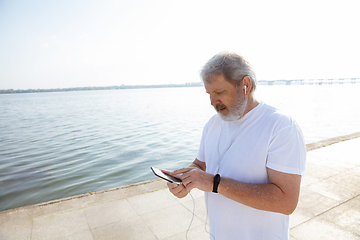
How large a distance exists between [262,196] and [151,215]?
8.84ft

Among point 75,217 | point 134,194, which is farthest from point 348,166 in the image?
point 75,217

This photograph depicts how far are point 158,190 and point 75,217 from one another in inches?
58.9

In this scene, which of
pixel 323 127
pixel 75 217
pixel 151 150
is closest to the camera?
pixel 75 217

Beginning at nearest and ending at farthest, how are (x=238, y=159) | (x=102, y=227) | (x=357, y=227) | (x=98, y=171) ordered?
(x=238, y=159) < (x=357, y=227) < (x=102, y=227) < (x=98, y=171)

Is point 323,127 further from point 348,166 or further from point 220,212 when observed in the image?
point 220,212

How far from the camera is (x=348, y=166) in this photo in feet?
17.5

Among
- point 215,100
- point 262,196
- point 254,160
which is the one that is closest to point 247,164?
point 254,160

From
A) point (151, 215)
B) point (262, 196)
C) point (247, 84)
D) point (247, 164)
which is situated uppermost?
point (247, 84)

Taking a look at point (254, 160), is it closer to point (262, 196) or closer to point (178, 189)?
point (262, 196)

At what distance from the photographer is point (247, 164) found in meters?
1.40

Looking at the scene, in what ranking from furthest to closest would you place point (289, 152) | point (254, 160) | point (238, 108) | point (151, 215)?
point (151, 215) < point (238, 108) < point (254, 160) < point (289, 152)

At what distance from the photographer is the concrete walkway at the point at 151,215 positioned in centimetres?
316

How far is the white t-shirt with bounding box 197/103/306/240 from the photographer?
4.21 feet

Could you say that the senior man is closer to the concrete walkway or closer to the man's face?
the man's face
